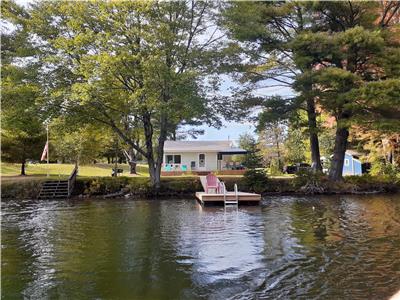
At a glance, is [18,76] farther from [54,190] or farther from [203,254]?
[203,254]

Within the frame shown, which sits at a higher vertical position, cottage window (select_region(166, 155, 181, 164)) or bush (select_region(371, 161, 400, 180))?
cottage window (select_region(166, 155, 181, 164))

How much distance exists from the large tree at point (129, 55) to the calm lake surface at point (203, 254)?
285 inches

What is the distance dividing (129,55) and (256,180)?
35.5 feet

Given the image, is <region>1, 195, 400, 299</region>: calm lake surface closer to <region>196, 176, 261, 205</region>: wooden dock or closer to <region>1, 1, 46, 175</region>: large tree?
<region>196, 176, 261, 205</region>: wooden dock

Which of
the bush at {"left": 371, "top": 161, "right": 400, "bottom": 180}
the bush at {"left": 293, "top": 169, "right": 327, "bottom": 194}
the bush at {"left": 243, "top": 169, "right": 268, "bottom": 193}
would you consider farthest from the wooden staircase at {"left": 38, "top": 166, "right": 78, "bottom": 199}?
the bush at {"left": 371, "top": 161, "right": 400, "bottom": 180}

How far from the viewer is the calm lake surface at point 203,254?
697cm

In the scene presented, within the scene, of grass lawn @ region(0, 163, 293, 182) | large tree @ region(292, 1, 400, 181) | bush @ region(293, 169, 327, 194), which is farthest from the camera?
grass lawn @ region(0, 163, 293, 182)

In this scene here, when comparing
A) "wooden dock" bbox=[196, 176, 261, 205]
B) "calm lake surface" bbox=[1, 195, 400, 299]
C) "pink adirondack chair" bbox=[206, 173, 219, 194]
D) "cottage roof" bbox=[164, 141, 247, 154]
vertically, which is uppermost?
"cottage roof" bbox=[164, 141, 247, 154]

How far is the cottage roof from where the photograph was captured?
39.6 meters

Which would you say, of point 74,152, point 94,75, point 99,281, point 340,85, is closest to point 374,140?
point 340,85

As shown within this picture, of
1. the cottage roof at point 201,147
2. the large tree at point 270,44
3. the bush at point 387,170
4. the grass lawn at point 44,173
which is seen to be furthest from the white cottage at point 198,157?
the large tree at point 270,44

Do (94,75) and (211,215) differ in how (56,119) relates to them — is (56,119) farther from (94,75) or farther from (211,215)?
(211,215)

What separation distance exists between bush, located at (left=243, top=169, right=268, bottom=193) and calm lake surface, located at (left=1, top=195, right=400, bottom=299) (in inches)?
301

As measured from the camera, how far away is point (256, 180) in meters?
24.9
